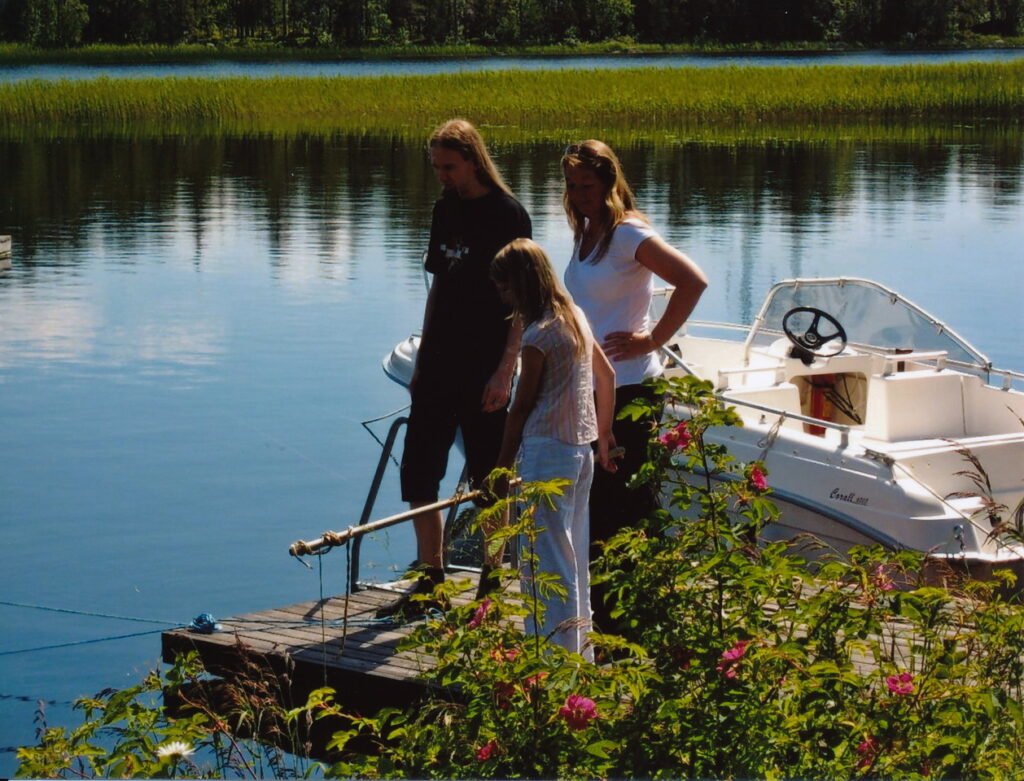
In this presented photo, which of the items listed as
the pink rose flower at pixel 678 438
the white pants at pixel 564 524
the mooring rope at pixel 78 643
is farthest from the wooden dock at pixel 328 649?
the pink rose flower at pixel 678 438

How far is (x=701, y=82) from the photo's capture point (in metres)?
43.2

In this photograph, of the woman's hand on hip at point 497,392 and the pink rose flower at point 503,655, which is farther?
the woman's hand on hip at point 497,392

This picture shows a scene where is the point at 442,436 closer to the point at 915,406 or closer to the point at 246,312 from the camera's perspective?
the point at 915,406

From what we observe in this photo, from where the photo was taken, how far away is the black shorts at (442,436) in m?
5.55

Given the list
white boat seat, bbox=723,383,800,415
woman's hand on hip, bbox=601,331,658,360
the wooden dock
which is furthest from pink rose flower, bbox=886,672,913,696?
white boat seat, bbox=723,383,800,415

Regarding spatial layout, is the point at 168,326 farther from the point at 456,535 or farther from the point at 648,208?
the point at 648,208

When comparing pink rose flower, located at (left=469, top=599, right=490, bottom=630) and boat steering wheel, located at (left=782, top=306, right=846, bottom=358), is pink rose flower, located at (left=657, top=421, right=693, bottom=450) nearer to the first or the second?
pink rose flower, located at (left=469, top=599, right=490, bottom=630)

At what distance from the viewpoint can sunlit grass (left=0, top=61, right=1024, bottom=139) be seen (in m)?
39.2

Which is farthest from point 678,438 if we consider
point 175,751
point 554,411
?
point 175,751

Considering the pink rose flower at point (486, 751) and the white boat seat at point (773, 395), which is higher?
the pink rose flower at point (486, 751)

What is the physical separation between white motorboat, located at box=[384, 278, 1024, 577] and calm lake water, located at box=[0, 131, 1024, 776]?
5.02 feet

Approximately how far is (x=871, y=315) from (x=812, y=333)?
41cm

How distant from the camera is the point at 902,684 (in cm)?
344

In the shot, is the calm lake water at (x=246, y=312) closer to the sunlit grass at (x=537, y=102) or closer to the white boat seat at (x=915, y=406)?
the white boat seat at (x=915, y=406)
